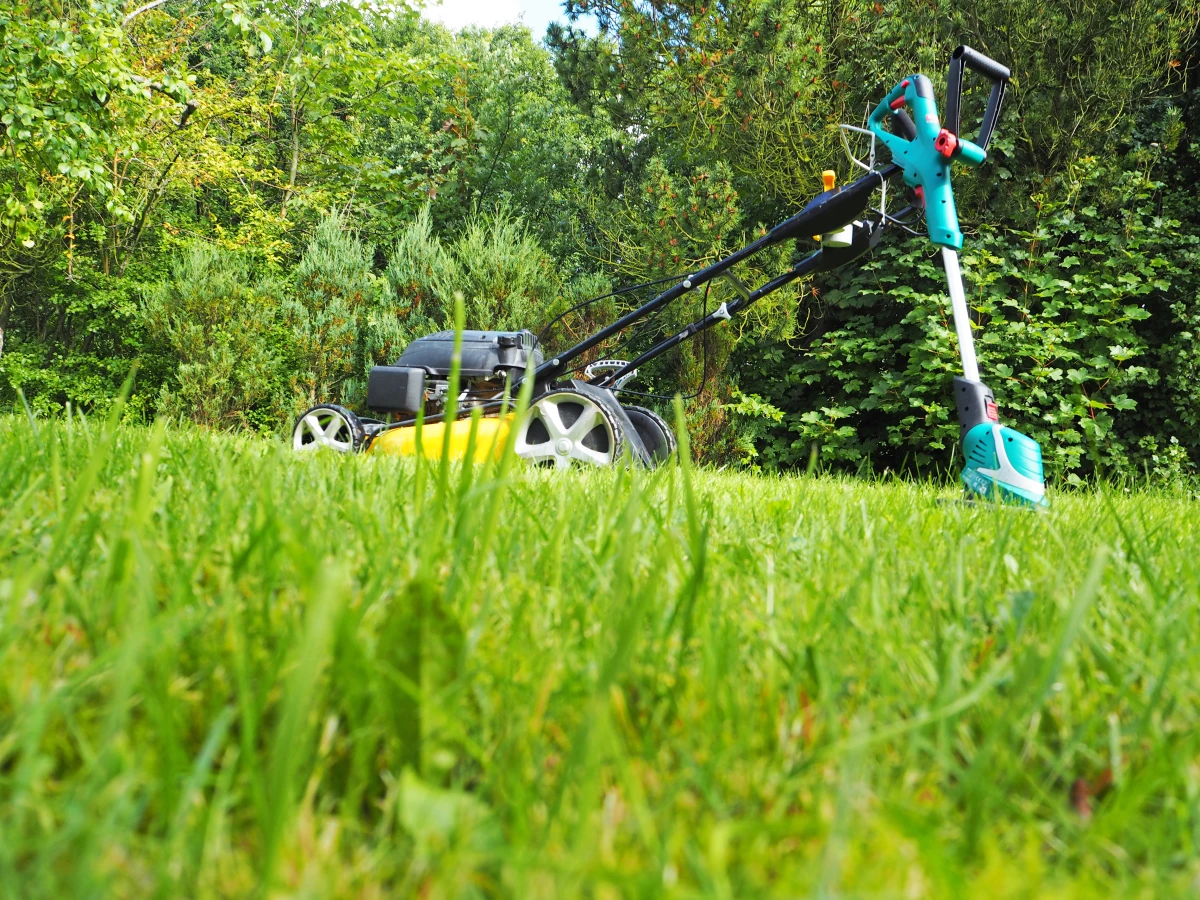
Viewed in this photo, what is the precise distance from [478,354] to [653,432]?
3.17ft

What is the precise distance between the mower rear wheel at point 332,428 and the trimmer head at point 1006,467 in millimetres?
2825

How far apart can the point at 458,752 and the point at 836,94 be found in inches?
256

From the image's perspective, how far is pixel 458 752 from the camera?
1.67ft

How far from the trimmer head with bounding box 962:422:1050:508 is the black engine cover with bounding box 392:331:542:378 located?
2.07 metres

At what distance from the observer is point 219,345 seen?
700 centimetres

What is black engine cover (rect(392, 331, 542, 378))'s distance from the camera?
12.7 feet

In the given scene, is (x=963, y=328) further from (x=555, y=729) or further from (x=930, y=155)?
(x=555, y=729)

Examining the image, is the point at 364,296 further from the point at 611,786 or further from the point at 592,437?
the point at 611,786

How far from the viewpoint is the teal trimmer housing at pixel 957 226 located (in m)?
2.27

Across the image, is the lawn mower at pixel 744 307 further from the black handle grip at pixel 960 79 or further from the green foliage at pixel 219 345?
A: the green foliage at pixel 219 345

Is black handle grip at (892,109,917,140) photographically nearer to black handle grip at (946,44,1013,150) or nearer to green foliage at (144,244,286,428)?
black handle grip at (946,44,1013,150)

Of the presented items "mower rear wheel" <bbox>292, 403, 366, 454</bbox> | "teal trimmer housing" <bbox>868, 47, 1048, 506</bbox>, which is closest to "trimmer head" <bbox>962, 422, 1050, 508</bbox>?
Answer: "teal trimmer housing" <bbox>868, 47, 1048, 506</bbox>

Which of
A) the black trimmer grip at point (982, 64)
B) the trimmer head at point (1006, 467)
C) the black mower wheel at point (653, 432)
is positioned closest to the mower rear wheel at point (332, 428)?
the black mower wheel at point (653, 432)

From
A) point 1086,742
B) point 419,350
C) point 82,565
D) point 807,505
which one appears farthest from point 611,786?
point 419,350
